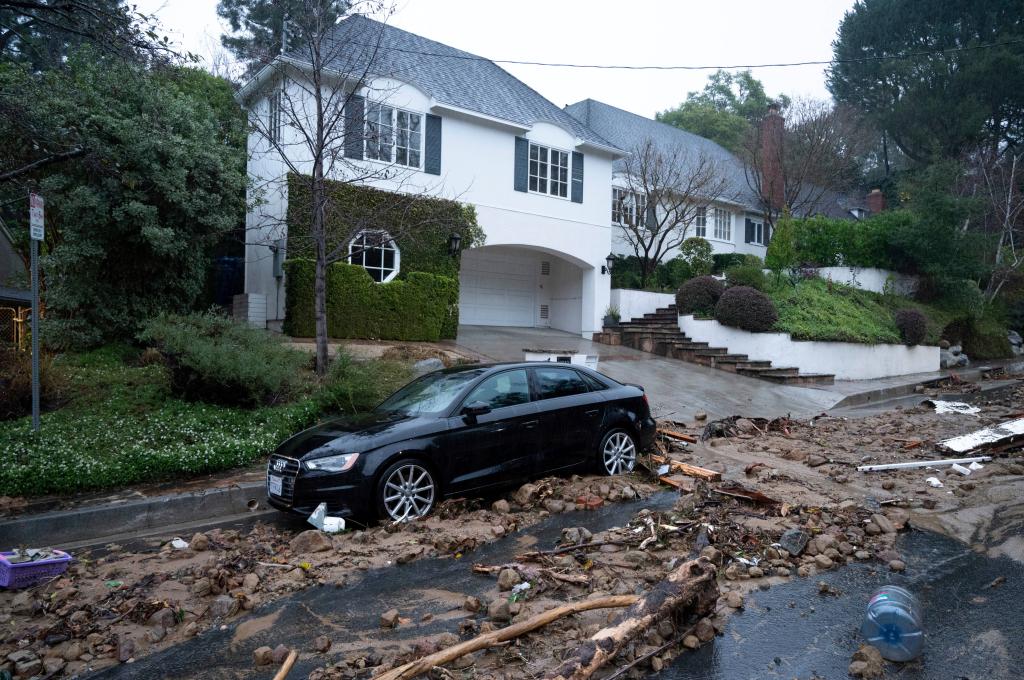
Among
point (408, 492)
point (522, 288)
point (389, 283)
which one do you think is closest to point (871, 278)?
point (522, 288)

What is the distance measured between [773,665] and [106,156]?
33.5 feet

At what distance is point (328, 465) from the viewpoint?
19.2 feet

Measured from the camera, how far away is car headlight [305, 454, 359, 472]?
5.83 meters

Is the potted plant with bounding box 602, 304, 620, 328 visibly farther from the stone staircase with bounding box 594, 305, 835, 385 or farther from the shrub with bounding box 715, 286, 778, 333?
the shrub with bounding box 715, 286, 778, 333

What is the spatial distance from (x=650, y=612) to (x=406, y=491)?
283 cm

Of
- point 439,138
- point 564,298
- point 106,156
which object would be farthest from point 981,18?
point 106,156

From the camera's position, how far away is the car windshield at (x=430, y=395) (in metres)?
6.65

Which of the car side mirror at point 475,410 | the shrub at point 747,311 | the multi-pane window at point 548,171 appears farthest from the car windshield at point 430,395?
the multi-pane window at point 548,171

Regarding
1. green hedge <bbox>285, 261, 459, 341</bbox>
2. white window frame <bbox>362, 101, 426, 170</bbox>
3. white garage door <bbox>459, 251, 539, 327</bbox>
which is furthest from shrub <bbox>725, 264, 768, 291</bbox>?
white window frame <bbox>362, 101, 426, 170</bbox>

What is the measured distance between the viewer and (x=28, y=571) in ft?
15.7

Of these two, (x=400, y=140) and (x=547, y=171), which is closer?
(x=400, y=140)

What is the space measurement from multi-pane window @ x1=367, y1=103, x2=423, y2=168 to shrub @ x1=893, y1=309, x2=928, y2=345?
14360 mm

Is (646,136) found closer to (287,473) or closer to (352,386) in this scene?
(352,386)

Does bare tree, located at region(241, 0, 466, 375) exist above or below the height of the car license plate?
above
